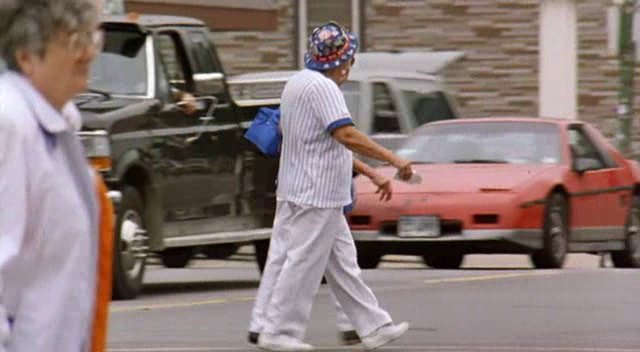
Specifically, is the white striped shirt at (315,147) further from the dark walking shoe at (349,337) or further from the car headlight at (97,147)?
the car headlight at (97,147)

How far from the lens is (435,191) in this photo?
1764 centimetres

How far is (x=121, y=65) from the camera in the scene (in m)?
14.4

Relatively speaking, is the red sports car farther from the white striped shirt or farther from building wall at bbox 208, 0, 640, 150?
building wall at bbox 208, 0, 640, 150

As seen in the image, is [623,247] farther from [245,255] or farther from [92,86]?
[92,86]

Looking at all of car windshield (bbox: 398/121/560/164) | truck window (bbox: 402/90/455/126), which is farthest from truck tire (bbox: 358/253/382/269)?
truck window (bbox: 402/90/455/126)

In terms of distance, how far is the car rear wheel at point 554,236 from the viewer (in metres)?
17.6

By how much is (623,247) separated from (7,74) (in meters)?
15.4

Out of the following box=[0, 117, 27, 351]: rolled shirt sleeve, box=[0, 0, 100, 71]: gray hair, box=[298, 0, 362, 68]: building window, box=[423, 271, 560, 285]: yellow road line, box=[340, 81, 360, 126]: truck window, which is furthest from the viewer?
box=[298, 0, 362, 68]: building window

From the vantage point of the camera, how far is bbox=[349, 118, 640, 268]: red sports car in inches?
684

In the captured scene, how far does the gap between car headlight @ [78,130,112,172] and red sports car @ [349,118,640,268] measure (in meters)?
4.68

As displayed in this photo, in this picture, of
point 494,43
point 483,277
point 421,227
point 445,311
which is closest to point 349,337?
point 445,311

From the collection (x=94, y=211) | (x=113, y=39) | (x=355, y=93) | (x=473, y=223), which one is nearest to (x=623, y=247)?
(x=473, y=223)

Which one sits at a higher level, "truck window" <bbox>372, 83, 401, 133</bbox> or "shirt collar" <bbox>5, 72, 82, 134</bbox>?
"shirt collar" <bbox>5, 72, 82, 134</bbox>

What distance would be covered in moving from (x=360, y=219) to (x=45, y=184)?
1370 cm
